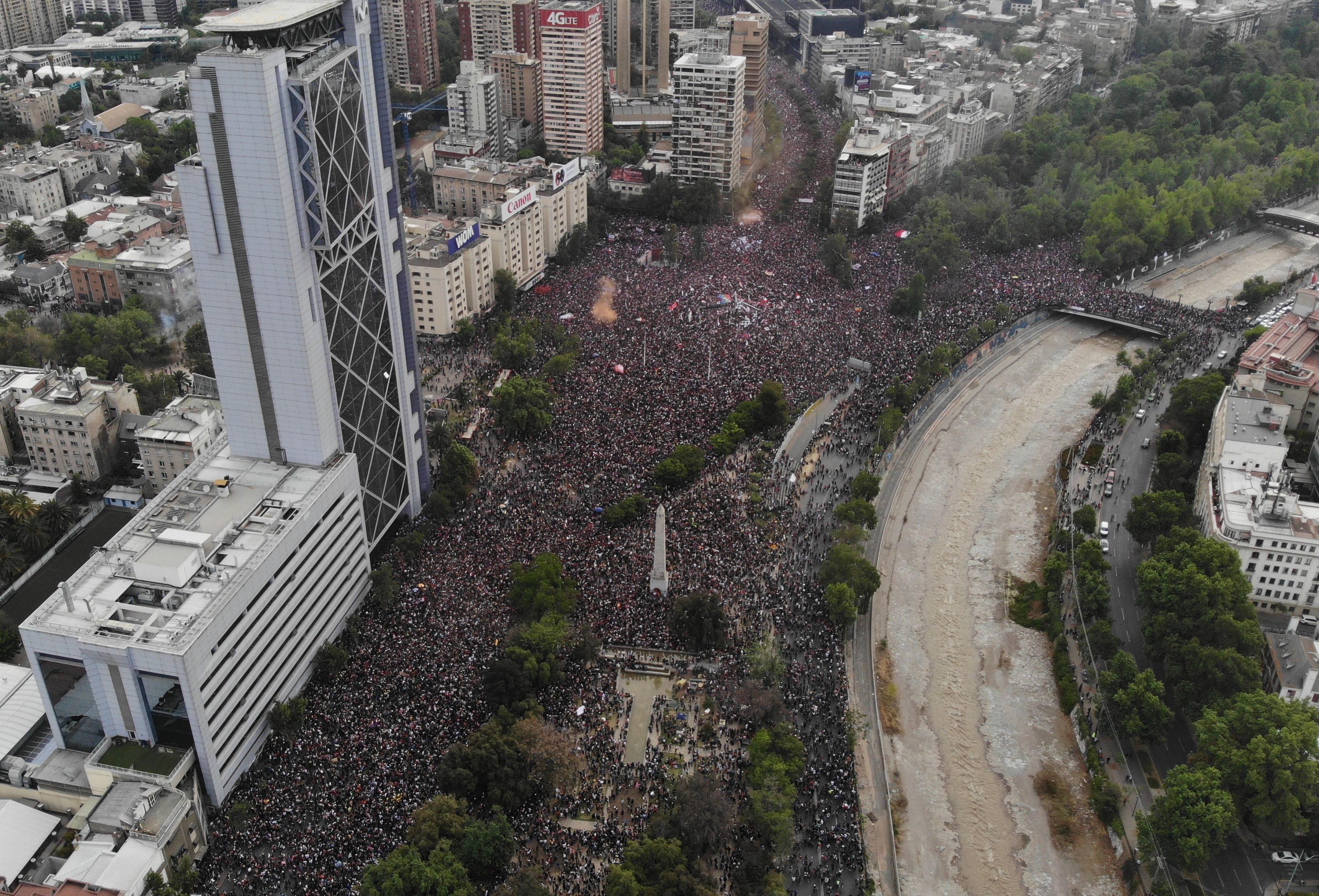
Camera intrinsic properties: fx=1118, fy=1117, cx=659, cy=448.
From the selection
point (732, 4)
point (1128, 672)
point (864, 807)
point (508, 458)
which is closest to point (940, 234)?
point (508, 458)

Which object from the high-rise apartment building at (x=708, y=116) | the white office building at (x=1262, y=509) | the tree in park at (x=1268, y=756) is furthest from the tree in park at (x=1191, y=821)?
the high-rise apartment building at (x=708, y=116)

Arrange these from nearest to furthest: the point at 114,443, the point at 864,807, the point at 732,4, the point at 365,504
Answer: the point at 864,807
the point at 365,504
the point at 114,443
the point at 732,4

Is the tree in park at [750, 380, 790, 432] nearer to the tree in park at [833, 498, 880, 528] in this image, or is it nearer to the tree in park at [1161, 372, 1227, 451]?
the tree in park at [833, 498, 880, 528]

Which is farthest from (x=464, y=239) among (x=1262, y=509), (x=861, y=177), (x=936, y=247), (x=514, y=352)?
(x=1262, y=509)

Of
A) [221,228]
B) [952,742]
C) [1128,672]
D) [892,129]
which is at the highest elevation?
[221,228]

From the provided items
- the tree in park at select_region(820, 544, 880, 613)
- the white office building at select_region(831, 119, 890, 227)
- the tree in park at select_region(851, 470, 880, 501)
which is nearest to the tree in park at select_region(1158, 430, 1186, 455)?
the tree in park at select_region(851, 470, 880, 501)

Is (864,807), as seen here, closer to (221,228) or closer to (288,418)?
(288,418)
